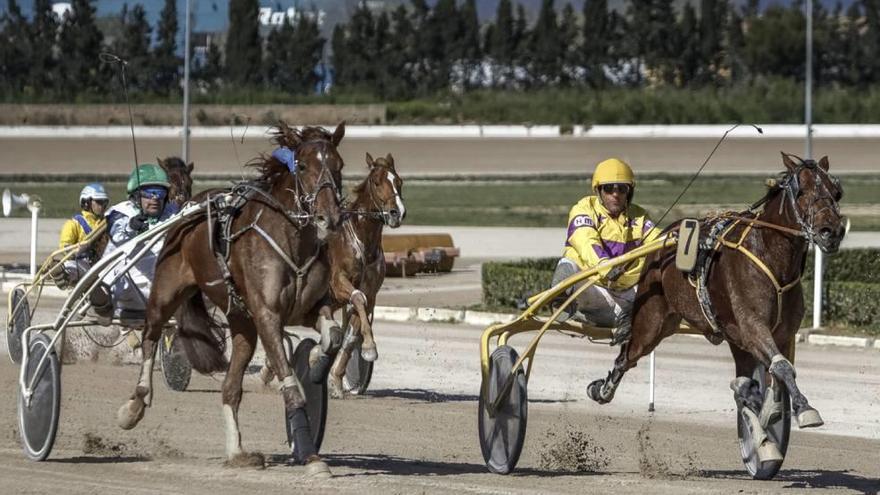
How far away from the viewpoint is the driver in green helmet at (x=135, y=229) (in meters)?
10.1

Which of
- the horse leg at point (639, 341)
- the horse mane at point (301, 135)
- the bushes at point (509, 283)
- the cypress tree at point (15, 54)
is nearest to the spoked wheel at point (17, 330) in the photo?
the horse mane at point (301, 135)

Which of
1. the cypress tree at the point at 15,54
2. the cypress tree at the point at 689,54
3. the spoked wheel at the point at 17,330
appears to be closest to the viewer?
the spoked wheel at the point at 17,330

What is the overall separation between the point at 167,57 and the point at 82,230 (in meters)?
48.9

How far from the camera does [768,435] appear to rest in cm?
823

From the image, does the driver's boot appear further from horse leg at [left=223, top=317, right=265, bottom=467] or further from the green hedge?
the green hedge

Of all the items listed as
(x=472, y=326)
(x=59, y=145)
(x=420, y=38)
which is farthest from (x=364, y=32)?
(x=472, y=326)

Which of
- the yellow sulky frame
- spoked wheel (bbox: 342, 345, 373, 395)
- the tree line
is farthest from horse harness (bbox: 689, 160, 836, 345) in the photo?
the tree line

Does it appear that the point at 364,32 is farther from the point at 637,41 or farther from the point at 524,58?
the point at 637,41

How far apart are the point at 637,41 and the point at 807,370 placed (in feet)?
181

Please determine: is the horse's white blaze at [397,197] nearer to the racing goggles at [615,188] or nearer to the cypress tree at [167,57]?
the racing goggles at [615,188]

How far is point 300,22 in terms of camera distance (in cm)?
6272

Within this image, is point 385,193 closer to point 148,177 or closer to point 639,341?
point 148,177

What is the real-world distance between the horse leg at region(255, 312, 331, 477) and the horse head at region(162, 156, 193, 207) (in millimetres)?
2710

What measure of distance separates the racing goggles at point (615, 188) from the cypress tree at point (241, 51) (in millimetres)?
53000
